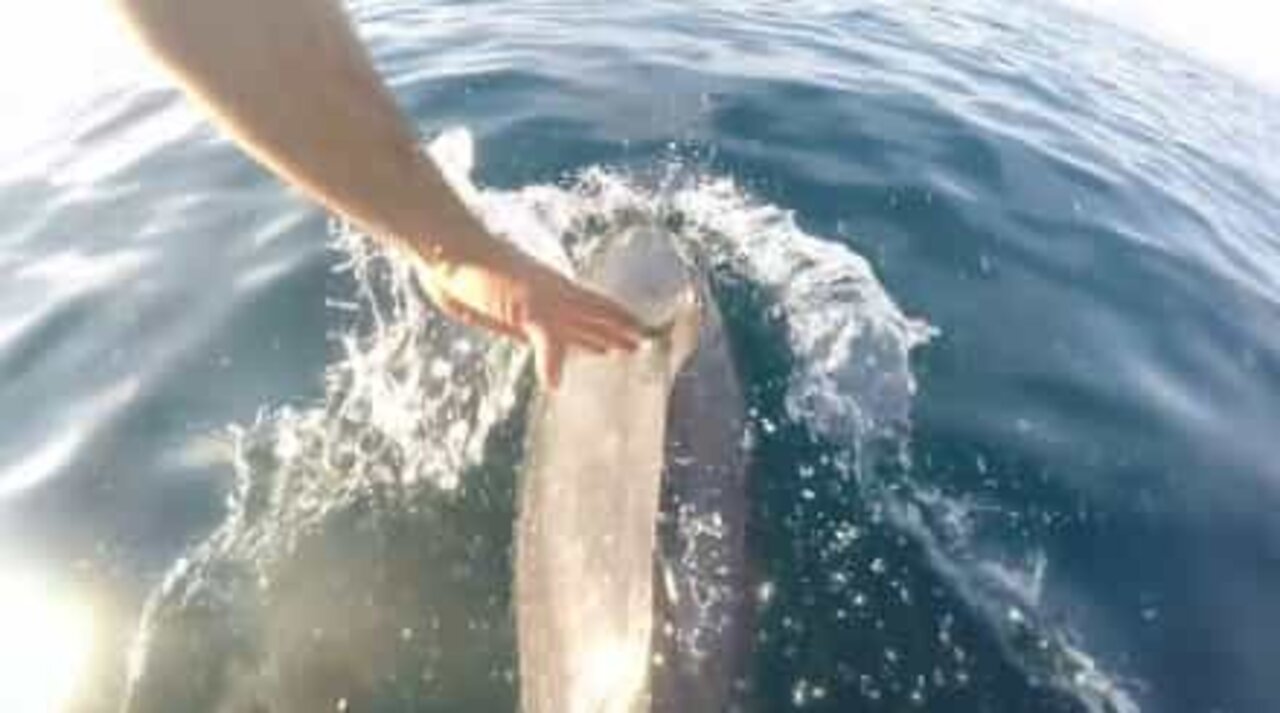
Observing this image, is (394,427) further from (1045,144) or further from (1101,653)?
(1045,144)

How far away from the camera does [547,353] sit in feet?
8.80

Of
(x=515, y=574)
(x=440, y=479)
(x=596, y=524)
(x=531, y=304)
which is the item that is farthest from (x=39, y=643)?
(x=531, y=304)

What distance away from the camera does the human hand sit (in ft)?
8.21

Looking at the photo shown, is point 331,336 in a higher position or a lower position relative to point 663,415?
lower

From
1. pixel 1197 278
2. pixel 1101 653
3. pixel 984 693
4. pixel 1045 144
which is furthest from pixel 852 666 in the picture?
pixel 1045 144

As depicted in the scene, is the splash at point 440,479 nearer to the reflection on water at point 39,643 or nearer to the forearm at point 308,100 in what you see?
the reflection on water at point 39,643

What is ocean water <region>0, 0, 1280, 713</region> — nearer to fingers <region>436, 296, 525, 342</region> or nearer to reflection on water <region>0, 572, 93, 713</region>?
reflection on water <region>0, 572, 93, 713</region>

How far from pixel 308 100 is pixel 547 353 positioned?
2.42 feet

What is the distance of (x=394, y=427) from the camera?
17.3 feet

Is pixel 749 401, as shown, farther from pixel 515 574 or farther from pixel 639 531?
pixel 639 531

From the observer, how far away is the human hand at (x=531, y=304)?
250 centimetres

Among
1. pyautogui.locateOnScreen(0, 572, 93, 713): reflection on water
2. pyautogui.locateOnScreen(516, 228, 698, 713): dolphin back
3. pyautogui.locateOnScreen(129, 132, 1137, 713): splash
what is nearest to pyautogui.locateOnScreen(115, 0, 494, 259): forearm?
pyautogui.locateOnScreen(129, 132, 1137, 713): splash

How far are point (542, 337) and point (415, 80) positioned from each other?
621 cm

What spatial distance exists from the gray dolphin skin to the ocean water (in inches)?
6.9
